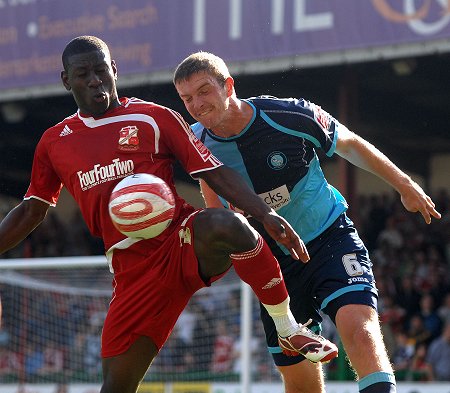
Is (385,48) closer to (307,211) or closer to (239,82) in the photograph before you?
(239,82)

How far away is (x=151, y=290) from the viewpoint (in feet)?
18.3

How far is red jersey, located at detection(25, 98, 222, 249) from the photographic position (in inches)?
219

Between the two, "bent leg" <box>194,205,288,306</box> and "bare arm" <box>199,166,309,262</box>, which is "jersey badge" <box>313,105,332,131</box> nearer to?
"bare arm" <box>199,166,309,262</box>

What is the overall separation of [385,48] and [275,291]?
8.55m

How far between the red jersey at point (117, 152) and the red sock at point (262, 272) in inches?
17.9

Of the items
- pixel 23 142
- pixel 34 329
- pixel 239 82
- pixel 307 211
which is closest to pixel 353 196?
pixel 239 82

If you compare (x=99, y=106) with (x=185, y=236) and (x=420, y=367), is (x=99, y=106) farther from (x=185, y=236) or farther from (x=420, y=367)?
(x=420, y=367)

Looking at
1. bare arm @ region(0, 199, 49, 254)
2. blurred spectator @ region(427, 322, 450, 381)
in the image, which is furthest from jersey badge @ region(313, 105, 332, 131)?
blurred spectator @ region(427, 322, 450, 381)

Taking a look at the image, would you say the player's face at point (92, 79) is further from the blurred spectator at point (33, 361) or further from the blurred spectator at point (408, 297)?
the blurred spectator at point (408, 297)

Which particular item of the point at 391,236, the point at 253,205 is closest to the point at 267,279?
the point at 253,205

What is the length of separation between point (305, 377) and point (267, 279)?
3.95ft

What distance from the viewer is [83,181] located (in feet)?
18.4

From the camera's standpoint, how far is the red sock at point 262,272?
5.38 meters

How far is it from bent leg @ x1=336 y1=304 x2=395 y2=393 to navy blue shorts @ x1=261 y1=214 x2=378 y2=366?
0.11 m
